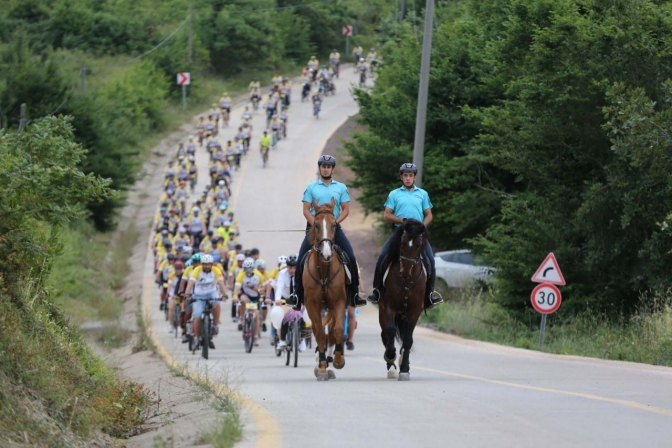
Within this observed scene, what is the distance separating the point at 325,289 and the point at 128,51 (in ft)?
244

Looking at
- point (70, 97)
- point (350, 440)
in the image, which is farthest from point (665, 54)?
point (70, 97)

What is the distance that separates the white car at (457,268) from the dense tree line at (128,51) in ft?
67.0

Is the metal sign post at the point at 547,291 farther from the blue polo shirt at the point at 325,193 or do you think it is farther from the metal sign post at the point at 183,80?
the metal sign post at the point at 183,80

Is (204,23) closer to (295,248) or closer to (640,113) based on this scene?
(295,248)

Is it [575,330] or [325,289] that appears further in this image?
[575,330]

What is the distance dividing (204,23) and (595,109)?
2891 inches

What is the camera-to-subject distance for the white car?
36781 mm

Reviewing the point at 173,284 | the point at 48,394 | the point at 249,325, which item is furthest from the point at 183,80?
the point at 48,394

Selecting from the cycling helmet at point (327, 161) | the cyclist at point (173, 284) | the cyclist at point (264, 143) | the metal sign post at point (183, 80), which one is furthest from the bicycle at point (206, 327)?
the metal sign post at point (183, 80)

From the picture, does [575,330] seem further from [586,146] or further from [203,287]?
[203,287]

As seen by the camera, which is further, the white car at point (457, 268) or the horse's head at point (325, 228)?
the white car at point (457, 268)

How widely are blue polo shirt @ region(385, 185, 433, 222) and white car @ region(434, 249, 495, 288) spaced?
20.4 meters

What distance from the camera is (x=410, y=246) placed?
15586mm

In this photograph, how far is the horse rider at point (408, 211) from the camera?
1588 centimetres
